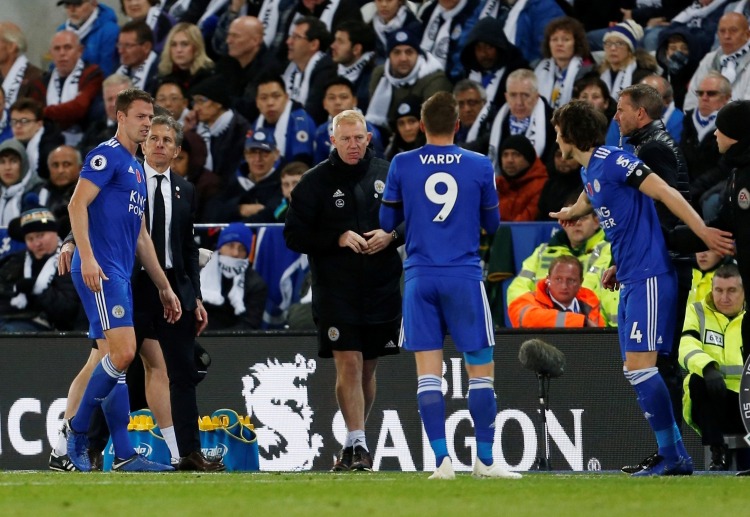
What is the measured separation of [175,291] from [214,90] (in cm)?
650

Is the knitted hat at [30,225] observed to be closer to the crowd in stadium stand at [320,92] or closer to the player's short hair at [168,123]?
the crowd in stadium stand at [320,92]

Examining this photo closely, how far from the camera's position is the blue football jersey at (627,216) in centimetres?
948

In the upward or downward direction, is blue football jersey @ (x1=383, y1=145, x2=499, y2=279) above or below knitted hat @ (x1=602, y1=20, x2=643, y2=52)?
below

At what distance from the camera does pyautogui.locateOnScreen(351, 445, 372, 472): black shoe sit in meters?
10.7

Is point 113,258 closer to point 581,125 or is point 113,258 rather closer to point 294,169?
point 581,125

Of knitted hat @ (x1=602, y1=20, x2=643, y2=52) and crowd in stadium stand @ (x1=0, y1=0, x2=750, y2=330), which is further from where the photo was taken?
knitted hat @ (x1=602, y1=20, x2=643, y2=52)

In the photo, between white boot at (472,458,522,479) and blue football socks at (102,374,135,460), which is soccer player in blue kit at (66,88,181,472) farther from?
white boot at (472,458,522,479)

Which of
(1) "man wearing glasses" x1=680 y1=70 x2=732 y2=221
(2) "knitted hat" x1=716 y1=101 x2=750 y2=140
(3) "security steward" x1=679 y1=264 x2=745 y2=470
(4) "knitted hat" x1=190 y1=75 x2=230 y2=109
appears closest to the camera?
(2) "knitted hat" x1=716 y1=101 x2=750 y2=140

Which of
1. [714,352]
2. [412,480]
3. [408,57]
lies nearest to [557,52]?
[408,57]

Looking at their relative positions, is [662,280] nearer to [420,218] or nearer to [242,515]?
[420,218]

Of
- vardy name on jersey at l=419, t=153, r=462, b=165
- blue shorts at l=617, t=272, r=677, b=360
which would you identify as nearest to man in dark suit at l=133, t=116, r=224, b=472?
vardy name on jersey at l=419, t=153, r=462, b=165

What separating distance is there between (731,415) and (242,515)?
5.54 m

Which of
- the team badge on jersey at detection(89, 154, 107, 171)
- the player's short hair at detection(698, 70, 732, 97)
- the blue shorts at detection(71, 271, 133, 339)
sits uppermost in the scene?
the player's short hair at detection(698, 70, 732, 97)

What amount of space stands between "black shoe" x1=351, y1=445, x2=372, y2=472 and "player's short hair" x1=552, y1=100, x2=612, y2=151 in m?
2.66
